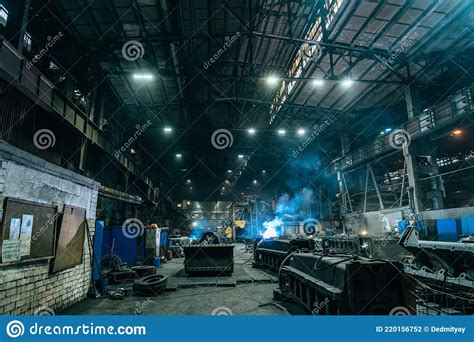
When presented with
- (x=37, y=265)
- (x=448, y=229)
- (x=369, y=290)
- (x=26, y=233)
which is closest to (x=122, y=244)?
(x=37, y=265)

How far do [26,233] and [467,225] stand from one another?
13052 millimetres

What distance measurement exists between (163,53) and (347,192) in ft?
55.1

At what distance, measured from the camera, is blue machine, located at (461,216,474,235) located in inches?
375

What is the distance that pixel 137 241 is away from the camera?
11609 millimetres

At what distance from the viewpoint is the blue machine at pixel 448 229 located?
10.2m

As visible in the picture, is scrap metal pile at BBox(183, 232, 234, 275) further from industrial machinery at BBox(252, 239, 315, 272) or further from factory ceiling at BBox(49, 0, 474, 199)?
factory ceiling at BBox(49, 0, 474, 199)

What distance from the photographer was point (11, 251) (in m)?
4.13

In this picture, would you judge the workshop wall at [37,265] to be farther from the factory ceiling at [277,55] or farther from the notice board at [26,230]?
the factory ceiling at [277,55]

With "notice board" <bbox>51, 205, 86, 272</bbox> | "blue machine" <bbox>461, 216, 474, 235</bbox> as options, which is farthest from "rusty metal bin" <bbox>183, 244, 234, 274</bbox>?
"blue machine" <bbox>461, 216, 474, 235</bbox>

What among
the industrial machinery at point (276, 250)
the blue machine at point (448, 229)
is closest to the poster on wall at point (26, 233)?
the industrial machinery at point (276, 250)

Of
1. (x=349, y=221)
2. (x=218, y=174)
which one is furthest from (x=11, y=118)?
(x=218, y=174)

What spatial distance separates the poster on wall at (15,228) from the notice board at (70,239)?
1095 mm

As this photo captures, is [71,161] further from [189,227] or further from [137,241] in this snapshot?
[189,227]

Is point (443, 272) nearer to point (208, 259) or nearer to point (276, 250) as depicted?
point (276, 250)
